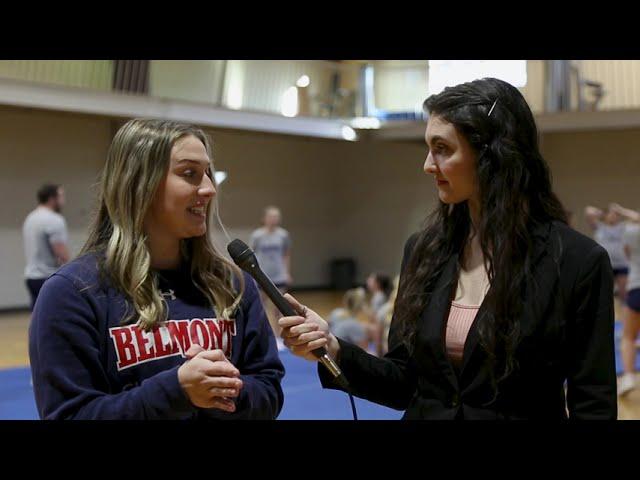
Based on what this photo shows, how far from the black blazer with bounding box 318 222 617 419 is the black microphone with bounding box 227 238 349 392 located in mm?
260

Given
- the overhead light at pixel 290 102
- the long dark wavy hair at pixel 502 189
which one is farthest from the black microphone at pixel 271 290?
the overhead light at pixel 290 102

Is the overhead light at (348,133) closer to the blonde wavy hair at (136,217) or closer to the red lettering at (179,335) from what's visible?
the blonde wavy hair at (136,217)

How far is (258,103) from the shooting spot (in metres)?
15.4

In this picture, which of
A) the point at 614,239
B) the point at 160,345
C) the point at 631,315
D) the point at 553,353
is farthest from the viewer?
the point at 614,239

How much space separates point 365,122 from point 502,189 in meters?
15.1

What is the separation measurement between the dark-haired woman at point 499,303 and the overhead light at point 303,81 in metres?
14.7

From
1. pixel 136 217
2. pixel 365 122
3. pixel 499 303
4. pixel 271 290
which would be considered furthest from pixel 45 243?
pixel 365 122

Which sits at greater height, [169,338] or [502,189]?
[502,189]

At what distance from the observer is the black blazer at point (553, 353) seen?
182 centimetres

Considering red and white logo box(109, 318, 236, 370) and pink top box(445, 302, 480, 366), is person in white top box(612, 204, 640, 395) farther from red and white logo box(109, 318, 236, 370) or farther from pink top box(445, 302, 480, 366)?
red and white logo box(109, 318, 236, 370)

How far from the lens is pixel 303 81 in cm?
1653

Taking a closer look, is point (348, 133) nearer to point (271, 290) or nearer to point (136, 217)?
point (136, 217)

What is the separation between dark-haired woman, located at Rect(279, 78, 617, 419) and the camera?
1.84m

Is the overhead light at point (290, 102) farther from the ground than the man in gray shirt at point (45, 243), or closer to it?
farther from the ground
